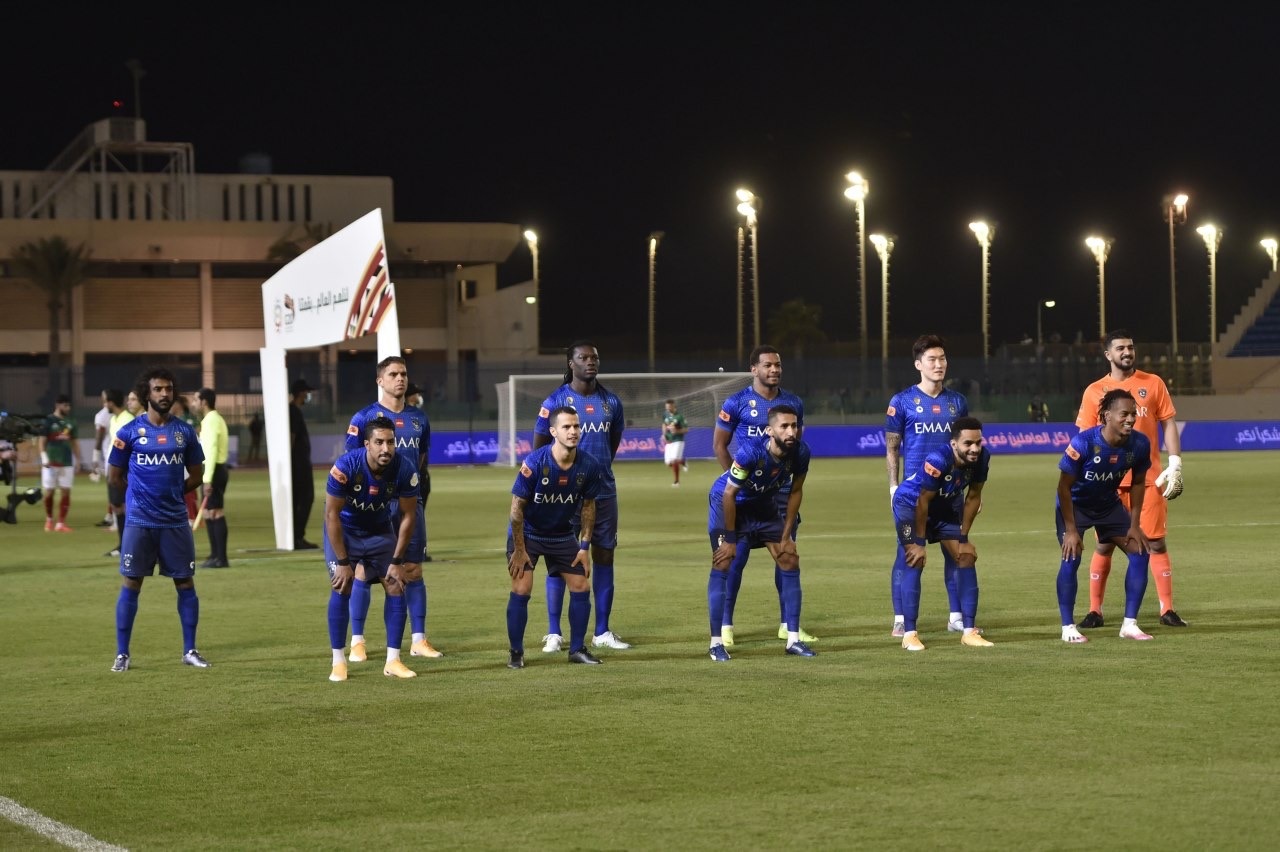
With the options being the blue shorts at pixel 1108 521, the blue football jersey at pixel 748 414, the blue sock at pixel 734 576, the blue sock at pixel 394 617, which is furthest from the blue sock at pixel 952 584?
the blue sock at pixel 394 617

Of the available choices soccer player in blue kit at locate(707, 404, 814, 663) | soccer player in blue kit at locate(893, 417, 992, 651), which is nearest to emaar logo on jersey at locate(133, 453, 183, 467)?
soccer player in blue kit at locate(707, 404, 814, 663)

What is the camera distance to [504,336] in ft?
270

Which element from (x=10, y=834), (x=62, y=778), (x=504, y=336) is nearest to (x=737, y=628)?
(x=62, y=778)

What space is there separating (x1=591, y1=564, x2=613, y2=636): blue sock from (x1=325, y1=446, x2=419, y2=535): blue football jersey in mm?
1539

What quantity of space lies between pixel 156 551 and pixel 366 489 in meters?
1.72

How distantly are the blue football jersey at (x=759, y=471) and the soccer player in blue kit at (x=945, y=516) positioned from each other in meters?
0.73

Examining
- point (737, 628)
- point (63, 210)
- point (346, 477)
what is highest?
point (63, 210)

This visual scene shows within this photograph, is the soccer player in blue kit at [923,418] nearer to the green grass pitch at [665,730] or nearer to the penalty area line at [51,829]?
the green grass pitch at [665,730]

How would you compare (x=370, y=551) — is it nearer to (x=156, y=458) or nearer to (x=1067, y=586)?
(x=156, y=458)

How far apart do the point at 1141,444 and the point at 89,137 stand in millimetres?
73161

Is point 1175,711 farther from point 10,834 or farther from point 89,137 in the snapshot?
point 89,137

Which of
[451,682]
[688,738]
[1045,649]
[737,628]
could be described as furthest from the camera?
[737,628]

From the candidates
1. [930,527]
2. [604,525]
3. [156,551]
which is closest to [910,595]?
[930,527]

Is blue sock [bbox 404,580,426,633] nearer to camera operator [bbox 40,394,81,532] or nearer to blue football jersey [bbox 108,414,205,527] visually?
blue football jersey [bbox 108,414,205,527]
